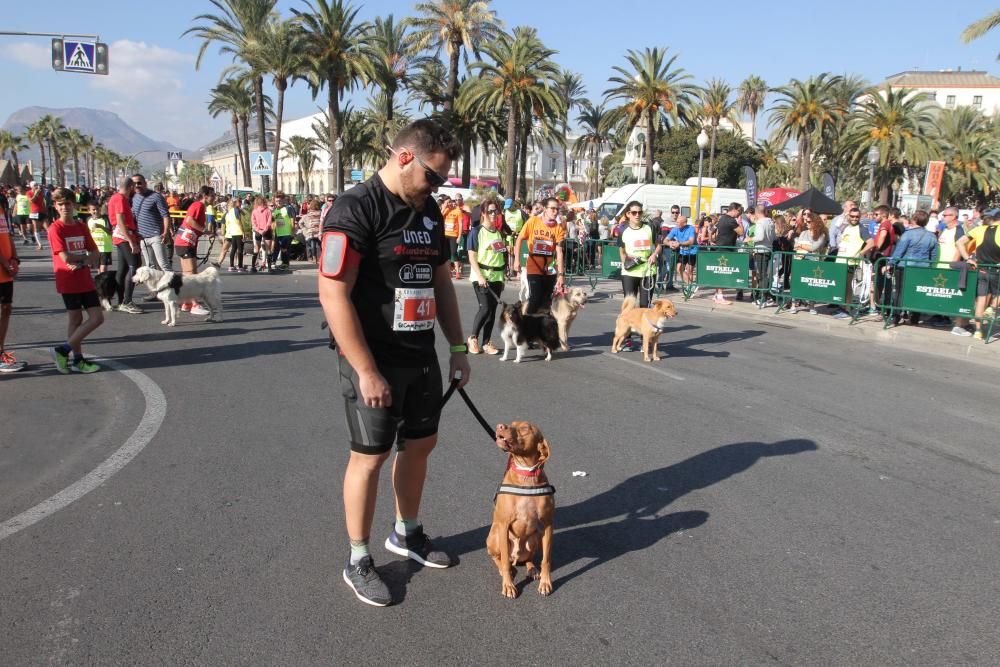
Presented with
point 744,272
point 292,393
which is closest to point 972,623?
point 292,393

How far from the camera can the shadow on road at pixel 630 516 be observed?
384 cm

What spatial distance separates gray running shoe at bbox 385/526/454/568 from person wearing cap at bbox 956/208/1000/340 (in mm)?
10379

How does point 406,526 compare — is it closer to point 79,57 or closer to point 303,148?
point 79,57

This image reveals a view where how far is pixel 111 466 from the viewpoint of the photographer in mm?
4906

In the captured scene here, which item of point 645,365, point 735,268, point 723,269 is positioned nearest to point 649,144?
point 723,269

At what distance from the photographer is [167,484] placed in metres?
4.60

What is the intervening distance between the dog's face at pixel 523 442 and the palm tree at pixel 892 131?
41822 millimetres

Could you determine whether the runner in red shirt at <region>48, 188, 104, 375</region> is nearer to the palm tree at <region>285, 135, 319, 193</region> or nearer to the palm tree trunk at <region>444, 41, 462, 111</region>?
the palm tree trunk at <region>444, 41, 462, 111</region>

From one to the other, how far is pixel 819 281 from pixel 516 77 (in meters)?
23.7

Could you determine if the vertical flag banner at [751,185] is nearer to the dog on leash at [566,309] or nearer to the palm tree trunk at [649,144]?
the palm tree trunk at [649,144]

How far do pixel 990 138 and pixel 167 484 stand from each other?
53876 millimetres

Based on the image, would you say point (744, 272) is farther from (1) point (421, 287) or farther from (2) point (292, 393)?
(1) point (421, 287)

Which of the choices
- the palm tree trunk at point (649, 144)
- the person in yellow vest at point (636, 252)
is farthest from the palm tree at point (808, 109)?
the person in yellow vest at point (636, 252)

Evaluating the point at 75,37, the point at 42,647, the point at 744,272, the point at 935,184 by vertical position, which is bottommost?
the point at 42,647
